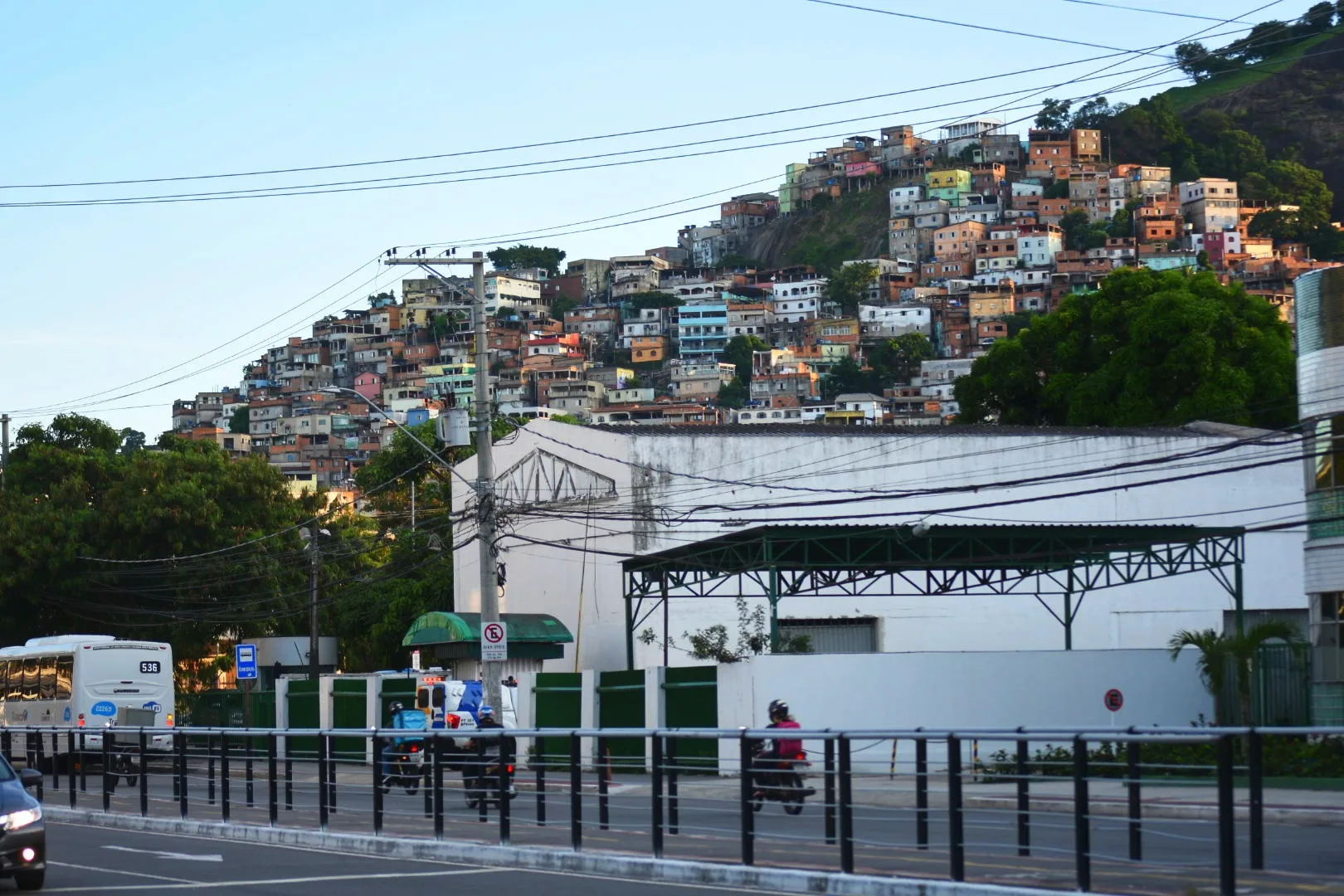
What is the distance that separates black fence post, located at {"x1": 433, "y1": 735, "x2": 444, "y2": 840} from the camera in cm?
1878

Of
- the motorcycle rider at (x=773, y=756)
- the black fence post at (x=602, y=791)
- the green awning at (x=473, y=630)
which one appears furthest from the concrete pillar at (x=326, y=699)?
the black fence post at (x=602, y=791)

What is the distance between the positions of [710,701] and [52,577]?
107ft

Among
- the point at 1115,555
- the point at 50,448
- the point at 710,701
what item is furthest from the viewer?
the point at 50,448

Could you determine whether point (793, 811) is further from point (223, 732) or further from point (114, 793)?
point (114, 793)

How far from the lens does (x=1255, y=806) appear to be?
11953mm

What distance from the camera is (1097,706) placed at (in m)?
35.8

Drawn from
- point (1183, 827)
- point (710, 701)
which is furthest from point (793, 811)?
point (710, 701)

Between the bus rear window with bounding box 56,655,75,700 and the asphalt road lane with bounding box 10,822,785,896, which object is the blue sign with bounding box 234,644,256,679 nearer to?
the bus rear window with bounding box 56,655,75,700

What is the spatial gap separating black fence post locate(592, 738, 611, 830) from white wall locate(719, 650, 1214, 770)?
15.0 meters

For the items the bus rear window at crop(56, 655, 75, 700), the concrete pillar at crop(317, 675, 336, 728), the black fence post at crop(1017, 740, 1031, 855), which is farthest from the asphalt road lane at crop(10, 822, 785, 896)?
the concrete pillar at crop(317, 675, 336, 728)

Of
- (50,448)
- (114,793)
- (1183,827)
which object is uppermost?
(50,448)

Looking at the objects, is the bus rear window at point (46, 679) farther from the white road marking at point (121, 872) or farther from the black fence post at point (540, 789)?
the black fence post at point (540, 789)

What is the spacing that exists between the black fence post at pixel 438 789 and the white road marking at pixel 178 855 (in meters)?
2.26

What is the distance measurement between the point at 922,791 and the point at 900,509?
3291 cm
